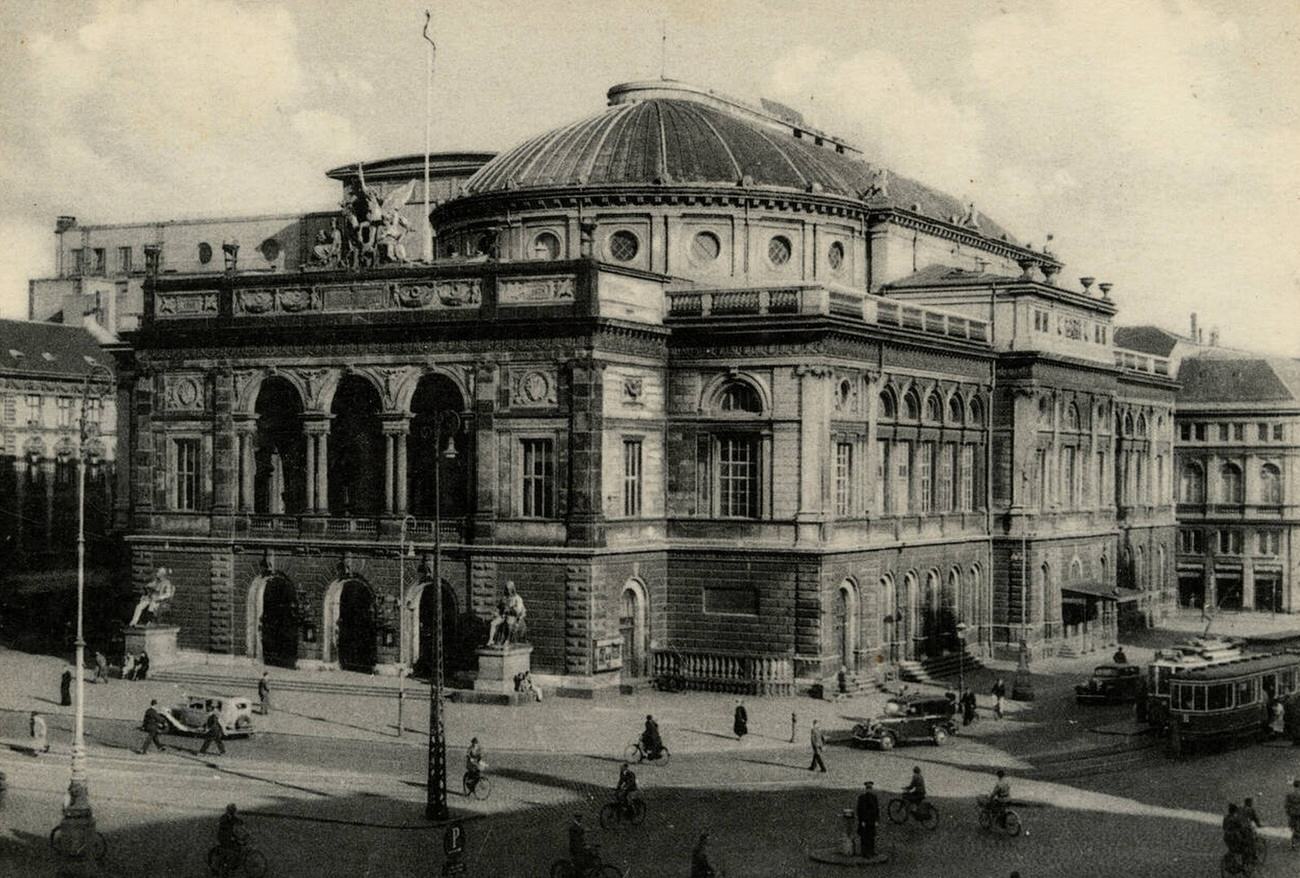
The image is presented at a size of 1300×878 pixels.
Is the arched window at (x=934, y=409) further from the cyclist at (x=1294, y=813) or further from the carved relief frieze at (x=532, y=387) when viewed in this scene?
the cyclist at (x=1294, y=813)

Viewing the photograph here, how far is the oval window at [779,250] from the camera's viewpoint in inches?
2566

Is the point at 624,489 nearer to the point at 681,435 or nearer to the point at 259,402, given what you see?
the point at 681,435

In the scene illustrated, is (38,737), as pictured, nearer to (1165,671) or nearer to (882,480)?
(882,480)

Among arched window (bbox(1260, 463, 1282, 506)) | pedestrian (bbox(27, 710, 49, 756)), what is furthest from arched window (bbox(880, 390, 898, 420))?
arched window (bbox(1260, 463, 1282, 506))

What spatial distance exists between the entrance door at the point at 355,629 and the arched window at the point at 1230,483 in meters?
58.8

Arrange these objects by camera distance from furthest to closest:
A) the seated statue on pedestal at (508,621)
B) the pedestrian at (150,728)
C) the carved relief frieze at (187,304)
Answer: the carved relief frieze at (187,304) < the seated statue on pedestal at (508,621) < the pedestrian at (150,728)

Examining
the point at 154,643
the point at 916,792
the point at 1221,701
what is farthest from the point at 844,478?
the point at 154,643

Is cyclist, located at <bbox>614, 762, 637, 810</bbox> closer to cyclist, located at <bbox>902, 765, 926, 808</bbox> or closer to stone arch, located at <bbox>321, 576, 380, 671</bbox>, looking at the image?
cyclist, located at <bbox>902, 765, 926, 808</bbox>

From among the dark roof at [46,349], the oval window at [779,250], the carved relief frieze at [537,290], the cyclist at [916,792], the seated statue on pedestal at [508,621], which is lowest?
the cyclist at [916,792]

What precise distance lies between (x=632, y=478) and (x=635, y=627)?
17.0 feet

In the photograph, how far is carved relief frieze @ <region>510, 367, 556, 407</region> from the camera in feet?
178

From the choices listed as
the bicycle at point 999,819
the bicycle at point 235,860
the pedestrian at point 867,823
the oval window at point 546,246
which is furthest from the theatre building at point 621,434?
the bicycle at point 235,860

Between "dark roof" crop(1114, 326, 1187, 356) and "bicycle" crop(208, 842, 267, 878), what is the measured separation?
87.2 meters

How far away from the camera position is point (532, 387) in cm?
5453
